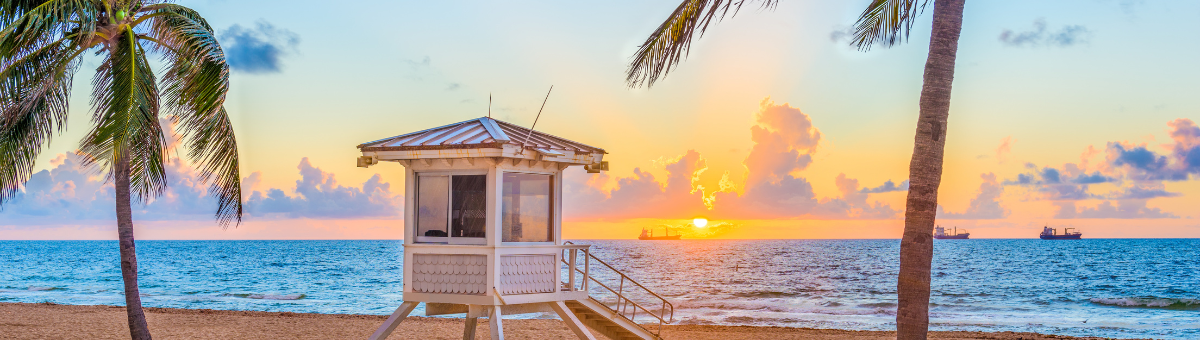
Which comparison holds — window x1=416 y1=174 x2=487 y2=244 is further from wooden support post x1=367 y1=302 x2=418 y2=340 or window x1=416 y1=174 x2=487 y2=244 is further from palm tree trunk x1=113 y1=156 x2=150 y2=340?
palm tree trunk x1=113 y1=156 x2=150 y2=340

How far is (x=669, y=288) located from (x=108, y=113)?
38386 millimetres

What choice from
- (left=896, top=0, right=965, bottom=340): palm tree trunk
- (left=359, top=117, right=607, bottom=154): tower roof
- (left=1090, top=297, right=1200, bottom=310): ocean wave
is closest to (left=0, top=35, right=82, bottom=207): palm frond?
(left=359, top=117, right=607, bottom=154): tower roof

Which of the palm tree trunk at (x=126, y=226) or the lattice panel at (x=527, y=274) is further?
the palm tree trunk at (x=126, y=226)

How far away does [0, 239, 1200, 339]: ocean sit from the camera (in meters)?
31.0

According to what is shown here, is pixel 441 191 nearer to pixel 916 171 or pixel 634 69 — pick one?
pixel 634 69

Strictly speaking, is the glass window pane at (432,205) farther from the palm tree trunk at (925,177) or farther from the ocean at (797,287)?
the ocean at (797,287)

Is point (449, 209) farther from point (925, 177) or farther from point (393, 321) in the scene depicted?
point (925, 177)

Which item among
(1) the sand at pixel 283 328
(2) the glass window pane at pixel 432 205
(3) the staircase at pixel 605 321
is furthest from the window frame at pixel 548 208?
(1) the sand at pixel 283 328

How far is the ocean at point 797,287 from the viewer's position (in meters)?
31.0

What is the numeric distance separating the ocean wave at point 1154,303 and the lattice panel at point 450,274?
35.2m

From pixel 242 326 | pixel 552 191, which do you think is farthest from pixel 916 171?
pixel 242 326

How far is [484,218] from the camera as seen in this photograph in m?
11.0

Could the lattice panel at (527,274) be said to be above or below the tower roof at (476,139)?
below

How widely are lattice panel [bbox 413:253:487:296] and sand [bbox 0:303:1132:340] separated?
336 inches
